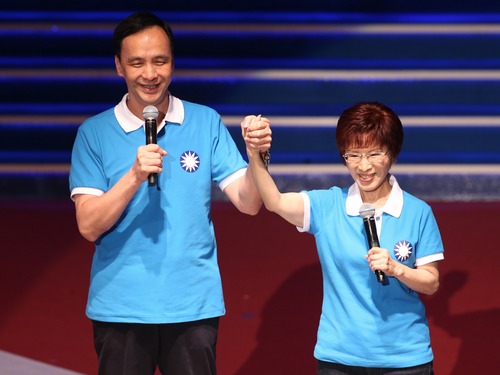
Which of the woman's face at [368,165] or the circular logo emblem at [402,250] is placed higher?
the woman's face at [368,165]

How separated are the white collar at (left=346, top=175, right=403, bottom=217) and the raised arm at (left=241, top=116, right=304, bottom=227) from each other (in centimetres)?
13

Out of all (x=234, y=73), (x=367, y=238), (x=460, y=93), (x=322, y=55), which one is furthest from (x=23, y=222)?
(x=367, y=238)

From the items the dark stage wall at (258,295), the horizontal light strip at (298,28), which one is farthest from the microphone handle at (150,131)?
the horizontal light strip at (298,28)

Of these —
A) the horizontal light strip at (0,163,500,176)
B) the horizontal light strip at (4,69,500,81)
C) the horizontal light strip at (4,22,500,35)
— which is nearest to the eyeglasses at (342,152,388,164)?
the horizontal light strip at (0,163,500,176)

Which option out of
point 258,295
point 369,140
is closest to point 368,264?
point 369,140

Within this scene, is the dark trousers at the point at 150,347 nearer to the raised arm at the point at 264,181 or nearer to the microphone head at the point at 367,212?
the raised arm at the point at 264,181

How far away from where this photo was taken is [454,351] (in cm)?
405

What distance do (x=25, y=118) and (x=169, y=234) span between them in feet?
13.2

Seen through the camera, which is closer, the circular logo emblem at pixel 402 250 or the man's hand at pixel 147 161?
the man's hand at pixel 147 161

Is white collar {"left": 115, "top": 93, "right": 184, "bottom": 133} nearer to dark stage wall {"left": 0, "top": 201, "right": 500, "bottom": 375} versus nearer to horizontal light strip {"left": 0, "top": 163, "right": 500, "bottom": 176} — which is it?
dark stage wall {"left": 0, "top": 201, "right": 500, "bottom": 375}

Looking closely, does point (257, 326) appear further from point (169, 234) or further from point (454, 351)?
point (169, 234)

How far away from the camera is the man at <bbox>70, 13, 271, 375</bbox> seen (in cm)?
275

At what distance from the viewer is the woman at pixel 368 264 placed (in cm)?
275

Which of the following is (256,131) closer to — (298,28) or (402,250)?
(402,250)
